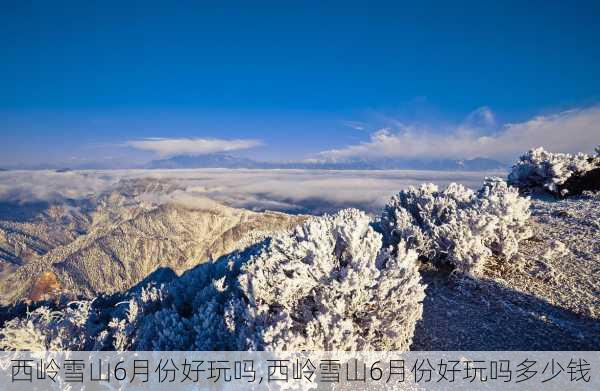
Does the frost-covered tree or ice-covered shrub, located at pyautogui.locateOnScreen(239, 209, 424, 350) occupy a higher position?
ice-covered shrub, located at pyautogui.locateOnScreen(239, 209, 424, 350)

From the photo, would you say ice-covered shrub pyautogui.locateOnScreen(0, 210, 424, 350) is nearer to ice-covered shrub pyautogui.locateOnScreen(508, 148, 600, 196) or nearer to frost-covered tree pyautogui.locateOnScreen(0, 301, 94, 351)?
frost-covered tree pyautogui.locateOnScreen(0, 301, 94, 351)

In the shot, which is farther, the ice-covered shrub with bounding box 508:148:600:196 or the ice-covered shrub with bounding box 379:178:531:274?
the ice-covered shrub with bounding box 508:148:600:196

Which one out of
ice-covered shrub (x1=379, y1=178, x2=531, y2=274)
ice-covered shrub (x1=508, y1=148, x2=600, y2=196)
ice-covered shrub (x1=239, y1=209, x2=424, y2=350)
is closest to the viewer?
ice-covered shrub (x1=239, y1=209, x2=424, y2=350)

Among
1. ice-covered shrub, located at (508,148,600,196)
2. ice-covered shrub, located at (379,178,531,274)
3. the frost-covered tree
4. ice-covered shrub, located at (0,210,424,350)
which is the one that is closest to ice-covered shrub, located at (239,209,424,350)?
ice-covered shrub, located at (0,210,424,350)

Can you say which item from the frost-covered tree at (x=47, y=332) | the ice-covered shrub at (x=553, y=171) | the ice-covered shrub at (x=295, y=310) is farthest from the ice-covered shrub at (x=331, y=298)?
the ice-covered shrub at (x=553, y=171)

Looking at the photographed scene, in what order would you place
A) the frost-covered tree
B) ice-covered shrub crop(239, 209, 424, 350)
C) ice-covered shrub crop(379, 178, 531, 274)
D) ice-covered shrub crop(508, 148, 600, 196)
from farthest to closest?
1. ice-covered shrub crop(508, 148, 600, 196)
2. ice-covered shrub crop(379, 178, 531, 274)
3. the frost-covered tree
4. ice-covered shrub crop(239, 209, 424, 350)

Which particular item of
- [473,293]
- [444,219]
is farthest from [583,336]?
[444,219]

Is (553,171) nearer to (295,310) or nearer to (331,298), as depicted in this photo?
(331,298)

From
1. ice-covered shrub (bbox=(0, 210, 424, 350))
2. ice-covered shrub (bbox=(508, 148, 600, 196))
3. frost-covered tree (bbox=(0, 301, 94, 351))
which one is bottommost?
frost-covered tree (bbox=(0, 301, 94, 351))
